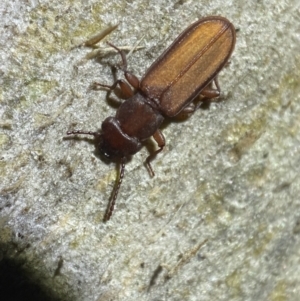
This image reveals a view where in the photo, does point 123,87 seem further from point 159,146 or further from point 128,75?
point 159,146

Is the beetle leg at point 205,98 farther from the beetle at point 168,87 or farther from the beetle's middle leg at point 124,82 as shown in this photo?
the beetle's middle leg at point 124,82

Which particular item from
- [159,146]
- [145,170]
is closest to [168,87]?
[159,146]

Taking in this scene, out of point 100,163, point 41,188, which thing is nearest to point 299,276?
point 100,163

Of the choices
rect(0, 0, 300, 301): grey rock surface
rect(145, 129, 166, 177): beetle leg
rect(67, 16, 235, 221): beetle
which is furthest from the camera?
rect(67, 16, 235, 221): beetle

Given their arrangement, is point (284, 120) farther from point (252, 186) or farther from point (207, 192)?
point (207, 192)

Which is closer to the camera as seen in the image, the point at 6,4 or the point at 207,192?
the point at 6,4

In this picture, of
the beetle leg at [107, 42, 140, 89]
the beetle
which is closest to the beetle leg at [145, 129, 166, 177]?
the beetle

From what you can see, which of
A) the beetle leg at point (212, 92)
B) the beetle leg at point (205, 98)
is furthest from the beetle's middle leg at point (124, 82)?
the beetle leg at point (212, 92)

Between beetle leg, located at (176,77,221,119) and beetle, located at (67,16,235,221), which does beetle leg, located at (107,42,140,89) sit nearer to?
beetle, located at (67,16,235,221)
